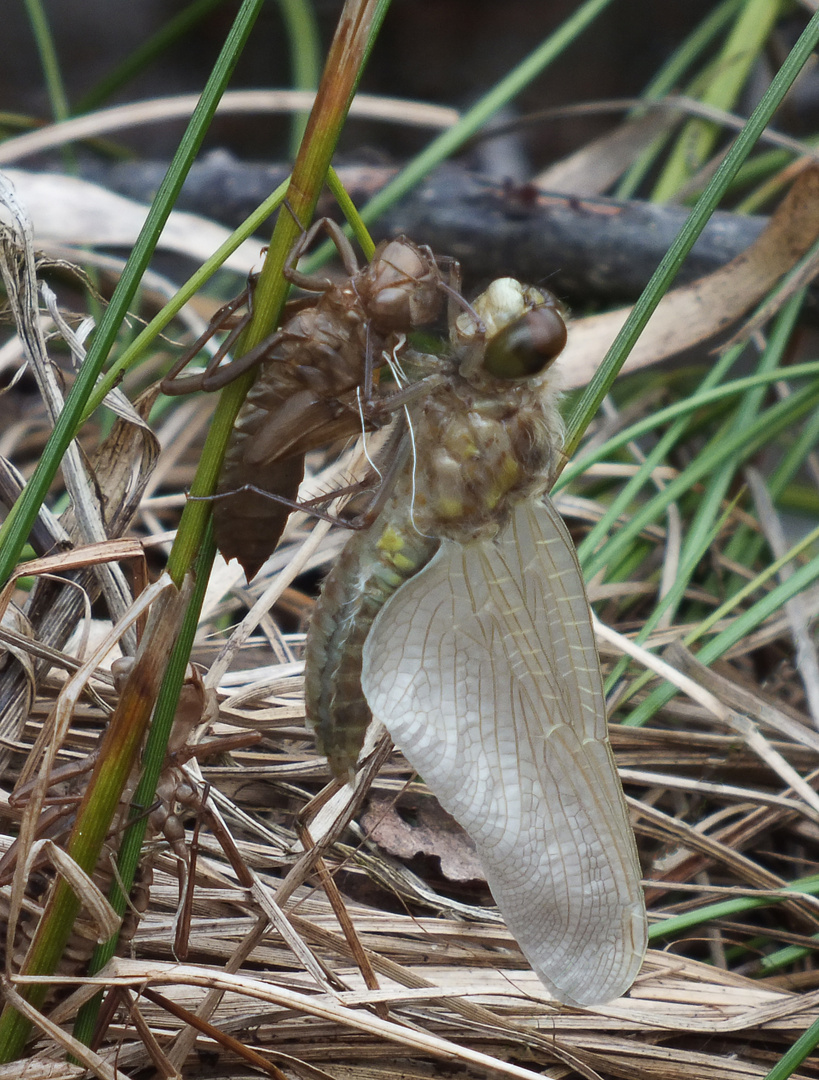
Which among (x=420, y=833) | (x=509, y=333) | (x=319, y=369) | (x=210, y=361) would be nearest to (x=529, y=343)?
(x=509, y=333)

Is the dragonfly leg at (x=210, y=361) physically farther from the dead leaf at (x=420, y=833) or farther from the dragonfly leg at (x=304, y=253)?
the dead leaf at (x=420, y=833)

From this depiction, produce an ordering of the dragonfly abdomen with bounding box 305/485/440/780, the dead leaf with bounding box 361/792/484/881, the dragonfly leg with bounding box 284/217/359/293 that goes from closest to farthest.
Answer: the dragonfly leg with bounding box 284/217/359/293 < the dragonfly abdomen with bounding box 305/485/440/780 < the dead leaf with bounding box 361/792/484/881

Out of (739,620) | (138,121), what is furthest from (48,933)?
(138,121)

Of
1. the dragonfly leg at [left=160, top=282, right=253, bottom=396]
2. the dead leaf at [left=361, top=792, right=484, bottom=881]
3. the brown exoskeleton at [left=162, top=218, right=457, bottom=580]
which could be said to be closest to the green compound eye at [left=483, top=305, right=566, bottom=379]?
the brown exoskeleton at [left=162, top=218, right=457, bottom=580]

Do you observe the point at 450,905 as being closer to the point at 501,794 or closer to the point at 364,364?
the point at 501,794

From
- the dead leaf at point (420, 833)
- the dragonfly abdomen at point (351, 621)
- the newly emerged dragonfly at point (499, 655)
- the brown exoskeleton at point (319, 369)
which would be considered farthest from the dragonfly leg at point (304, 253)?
the dead leaf at point (420, 833)

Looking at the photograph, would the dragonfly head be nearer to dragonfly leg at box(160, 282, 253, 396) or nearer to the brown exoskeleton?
the brown exoskeleton
